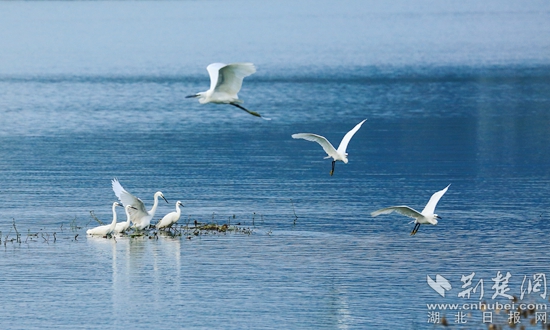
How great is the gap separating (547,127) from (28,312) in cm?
2863

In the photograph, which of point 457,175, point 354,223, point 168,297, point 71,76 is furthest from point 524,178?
point 71,76

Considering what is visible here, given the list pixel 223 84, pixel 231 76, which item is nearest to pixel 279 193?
pixel 223 84

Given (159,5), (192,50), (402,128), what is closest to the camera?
(402,128)

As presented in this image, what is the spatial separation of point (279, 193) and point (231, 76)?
9.90 metres

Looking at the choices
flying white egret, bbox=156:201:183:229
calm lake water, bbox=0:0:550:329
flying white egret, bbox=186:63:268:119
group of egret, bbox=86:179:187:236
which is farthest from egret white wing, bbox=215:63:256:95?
flying white egret, bbox=156:201:183:229

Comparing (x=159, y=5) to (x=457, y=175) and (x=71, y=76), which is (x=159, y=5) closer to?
(x=71, y=76)

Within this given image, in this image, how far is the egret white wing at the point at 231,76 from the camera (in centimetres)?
1708

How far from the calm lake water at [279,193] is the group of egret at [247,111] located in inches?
15.2

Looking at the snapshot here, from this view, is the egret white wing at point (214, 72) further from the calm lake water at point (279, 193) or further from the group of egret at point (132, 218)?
the group of egret at point (132, 218)

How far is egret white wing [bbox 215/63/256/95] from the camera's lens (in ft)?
56.0

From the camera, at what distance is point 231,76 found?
17438 mm

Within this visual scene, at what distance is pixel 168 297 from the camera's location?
1736 cm

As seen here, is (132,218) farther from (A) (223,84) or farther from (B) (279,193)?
(B) (279,193)

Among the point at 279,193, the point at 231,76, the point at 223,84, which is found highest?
the point at 231,76
